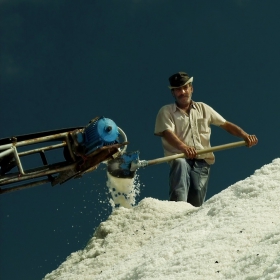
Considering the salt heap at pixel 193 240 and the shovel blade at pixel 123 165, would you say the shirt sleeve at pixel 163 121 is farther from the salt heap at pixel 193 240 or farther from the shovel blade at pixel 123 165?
the salt heap at pixel 193 240

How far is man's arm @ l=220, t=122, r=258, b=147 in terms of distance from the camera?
295 inches

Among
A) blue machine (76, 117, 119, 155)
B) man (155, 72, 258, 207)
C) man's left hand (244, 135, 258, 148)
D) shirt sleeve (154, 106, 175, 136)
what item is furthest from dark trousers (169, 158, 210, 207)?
blue machine (76, 117, 119, 155)

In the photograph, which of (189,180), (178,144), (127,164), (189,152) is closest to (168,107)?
(178,144)

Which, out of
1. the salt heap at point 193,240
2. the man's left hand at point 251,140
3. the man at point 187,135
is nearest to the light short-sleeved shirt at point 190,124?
the man at point 187,135

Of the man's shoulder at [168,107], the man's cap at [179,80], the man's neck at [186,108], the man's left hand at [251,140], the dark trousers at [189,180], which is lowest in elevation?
the dark trousers at [189,180]

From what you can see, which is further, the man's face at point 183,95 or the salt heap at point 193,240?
the man's face at point 183,95

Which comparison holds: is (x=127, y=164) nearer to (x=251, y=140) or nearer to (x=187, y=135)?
(x=187, y=135)

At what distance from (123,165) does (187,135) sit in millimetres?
1016

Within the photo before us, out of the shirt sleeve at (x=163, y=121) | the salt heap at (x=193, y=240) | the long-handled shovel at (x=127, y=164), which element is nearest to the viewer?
the salt heap at (x=193, y=240)

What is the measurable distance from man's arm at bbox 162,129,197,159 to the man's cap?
1.79 ft

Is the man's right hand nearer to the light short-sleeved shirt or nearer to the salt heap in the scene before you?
the light short-sleeved shirt

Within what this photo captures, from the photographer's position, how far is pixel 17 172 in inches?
248

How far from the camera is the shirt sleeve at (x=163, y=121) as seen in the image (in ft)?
23.5

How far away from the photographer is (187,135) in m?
7.36
